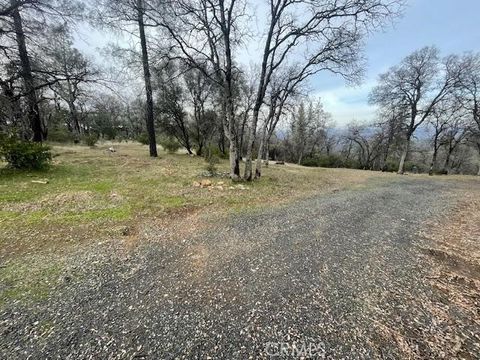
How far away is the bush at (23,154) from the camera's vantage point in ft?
25.2

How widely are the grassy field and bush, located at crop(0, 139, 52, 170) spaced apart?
15.8 inches

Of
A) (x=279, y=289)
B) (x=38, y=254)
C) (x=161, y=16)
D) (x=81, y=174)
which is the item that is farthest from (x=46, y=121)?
(x=279, y=289)

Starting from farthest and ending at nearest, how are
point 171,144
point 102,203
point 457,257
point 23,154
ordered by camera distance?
1. point 171,144
2. point 23,154
3. point 102,203
4. point 457,257

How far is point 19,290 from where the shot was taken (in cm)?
271

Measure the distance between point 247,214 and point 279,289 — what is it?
2794 mm

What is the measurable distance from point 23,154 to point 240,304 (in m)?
9.76

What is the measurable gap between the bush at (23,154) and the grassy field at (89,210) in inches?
15.8

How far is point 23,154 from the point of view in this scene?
26.1ft

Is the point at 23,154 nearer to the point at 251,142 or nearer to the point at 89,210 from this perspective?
the point at 89,210

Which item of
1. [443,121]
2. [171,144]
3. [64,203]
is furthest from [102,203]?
[443,121]

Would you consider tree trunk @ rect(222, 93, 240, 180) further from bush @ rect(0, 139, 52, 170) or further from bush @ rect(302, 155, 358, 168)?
bush @ rect(302, 155, 358, 168)

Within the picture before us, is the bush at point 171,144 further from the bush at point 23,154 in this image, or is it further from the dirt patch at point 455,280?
the dirt patch at point 455,280

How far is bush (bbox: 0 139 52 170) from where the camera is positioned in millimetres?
7670

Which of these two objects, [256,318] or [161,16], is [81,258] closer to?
[256,318]
